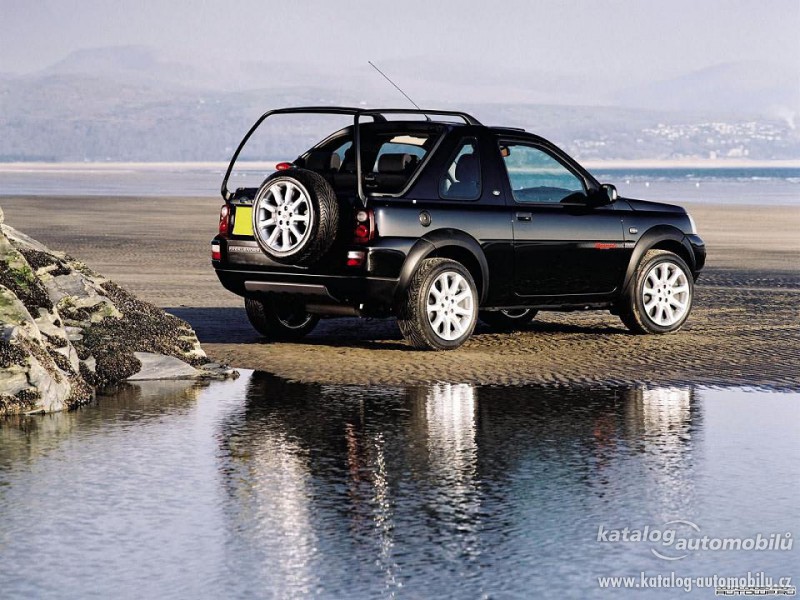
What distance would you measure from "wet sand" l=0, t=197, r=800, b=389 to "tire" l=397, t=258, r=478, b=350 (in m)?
0.15

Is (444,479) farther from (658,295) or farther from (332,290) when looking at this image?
(658,295)

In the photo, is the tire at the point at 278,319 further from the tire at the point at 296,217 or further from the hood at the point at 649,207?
the hood at the point at 649,207

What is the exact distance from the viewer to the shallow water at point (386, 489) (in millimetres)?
6133

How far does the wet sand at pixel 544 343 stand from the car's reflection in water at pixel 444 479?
736 mm

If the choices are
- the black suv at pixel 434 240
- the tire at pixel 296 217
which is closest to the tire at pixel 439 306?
the black suv at pixel 434 240

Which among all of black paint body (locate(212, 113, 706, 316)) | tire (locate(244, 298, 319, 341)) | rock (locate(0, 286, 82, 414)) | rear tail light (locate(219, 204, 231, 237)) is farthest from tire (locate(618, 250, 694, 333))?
rock (locate(0, 286, 82, 414))

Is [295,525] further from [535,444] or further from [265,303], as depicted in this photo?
[265,303]

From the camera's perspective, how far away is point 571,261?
1356 cm

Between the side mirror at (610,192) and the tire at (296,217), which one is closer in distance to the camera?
the tire at (296,217)

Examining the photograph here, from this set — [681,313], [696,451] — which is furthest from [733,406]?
[681,313]

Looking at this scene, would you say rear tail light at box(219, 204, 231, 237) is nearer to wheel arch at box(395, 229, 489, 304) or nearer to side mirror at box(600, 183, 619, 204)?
wheel arch at box(395, 229, 489, 304)

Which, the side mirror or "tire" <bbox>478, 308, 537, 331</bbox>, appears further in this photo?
"tire" <bbox>478, 308, 537, 331</bbox>

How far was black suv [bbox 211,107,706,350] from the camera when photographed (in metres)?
12.3

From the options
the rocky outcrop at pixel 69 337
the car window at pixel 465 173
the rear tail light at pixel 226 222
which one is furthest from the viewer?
the rear tail light at pixel 226 222
